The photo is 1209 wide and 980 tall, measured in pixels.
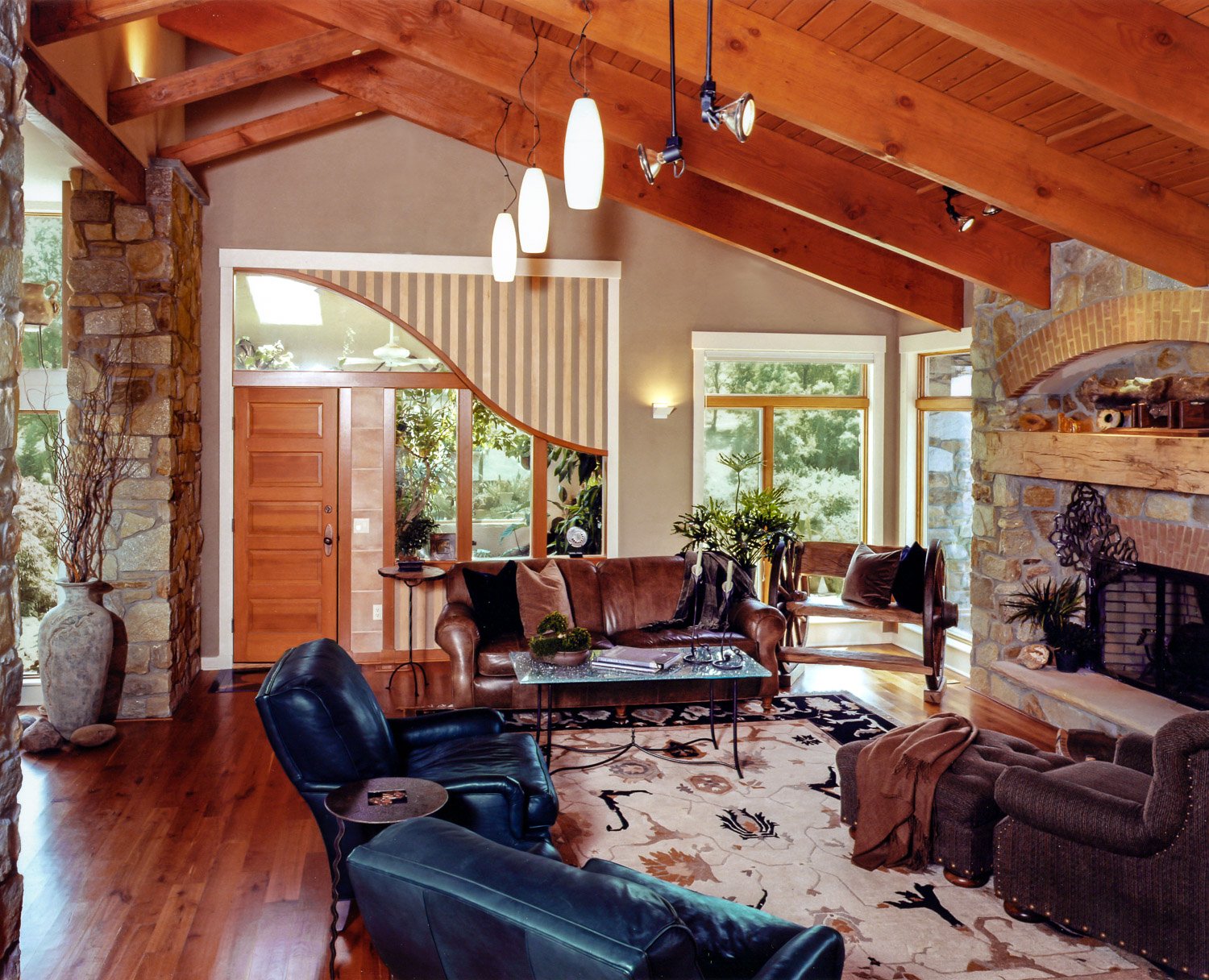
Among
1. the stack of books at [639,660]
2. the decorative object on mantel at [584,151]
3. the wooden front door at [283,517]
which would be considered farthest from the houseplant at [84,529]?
the decorative object on mantel at [584,151]

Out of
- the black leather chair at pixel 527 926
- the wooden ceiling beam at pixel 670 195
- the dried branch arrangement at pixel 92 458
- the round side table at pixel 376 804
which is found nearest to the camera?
the black leather chair at pixel 527 926

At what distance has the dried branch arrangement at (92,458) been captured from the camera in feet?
18.4

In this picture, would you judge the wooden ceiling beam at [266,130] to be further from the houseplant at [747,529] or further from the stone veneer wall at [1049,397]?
the stone veneer wall at [1049,397]

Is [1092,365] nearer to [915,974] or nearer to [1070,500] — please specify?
[1070,500]

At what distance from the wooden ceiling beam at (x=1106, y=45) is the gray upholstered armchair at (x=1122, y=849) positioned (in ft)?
6.63

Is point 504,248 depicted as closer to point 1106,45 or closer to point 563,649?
point 563,649

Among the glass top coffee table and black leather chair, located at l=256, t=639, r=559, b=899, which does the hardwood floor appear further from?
the glass top coffee table

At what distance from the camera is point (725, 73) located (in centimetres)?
419

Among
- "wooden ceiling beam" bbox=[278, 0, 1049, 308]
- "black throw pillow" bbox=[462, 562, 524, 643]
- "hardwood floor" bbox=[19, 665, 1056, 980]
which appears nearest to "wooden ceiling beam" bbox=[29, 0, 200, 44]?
"wooden ceiling beam" bbox=[278, 0, 1049, 308]

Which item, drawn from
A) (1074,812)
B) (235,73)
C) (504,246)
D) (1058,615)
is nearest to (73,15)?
(235,73)

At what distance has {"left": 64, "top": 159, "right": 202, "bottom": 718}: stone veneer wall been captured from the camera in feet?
19.2

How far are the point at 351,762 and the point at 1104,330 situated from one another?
14.1ft

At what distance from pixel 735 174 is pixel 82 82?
331 centimetres

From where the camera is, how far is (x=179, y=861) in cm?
396
